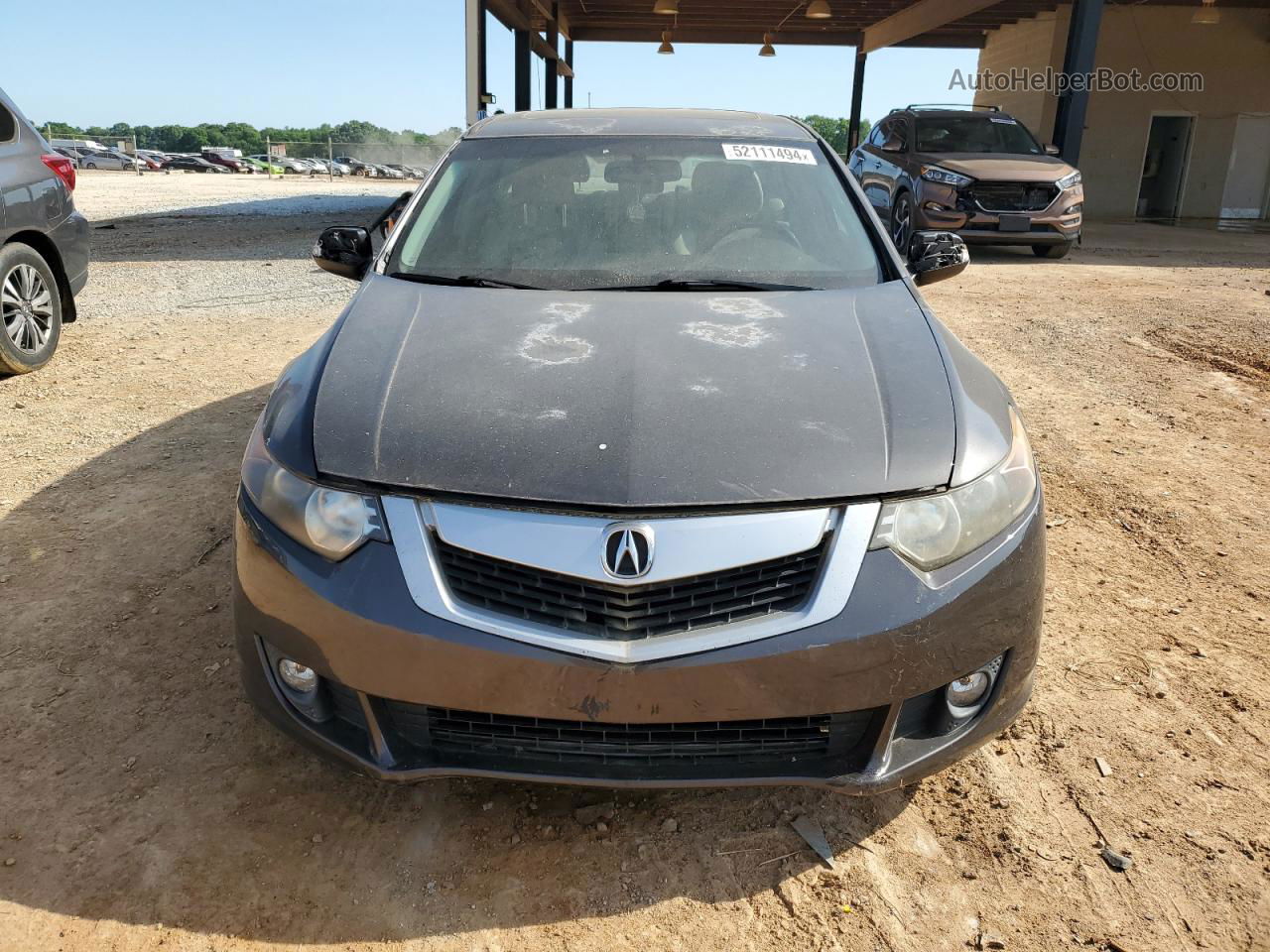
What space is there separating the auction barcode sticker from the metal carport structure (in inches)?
497

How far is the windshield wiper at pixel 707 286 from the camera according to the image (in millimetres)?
2908

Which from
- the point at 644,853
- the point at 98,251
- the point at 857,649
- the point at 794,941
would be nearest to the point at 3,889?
the point at 644,853

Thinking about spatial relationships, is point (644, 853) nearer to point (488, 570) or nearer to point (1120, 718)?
point (488, 570)

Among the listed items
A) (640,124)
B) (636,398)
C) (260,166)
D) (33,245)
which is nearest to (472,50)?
(33,245)

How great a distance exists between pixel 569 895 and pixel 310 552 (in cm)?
92

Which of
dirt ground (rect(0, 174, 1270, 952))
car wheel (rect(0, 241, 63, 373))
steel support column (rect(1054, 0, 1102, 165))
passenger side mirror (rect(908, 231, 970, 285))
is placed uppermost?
steel support column (rect(1054, 0, 1102, 165))

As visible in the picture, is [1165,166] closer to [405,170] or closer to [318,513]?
[318,513]

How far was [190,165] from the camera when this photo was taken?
54.7 m

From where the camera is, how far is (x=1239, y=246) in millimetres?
13578

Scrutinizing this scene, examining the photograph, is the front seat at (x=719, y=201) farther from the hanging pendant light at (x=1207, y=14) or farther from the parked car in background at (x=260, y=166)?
the parked car in background at (x=260, y=166)

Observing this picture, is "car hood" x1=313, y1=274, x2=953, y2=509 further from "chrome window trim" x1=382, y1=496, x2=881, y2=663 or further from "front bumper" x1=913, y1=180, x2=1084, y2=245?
"front bumper" x1=913, y1=180, x2=1084, y2=245

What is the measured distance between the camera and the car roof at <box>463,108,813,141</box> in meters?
3.53

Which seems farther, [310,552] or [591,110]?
[591,110]

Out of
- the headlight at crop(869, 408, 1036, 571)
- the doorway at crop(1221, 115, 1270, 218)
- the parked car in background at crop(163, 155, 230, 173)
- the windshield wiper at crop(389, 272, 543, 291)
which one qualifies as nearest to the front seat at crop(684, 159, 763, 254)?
the windshield wiper at crop(389, 272, 543, 291)
